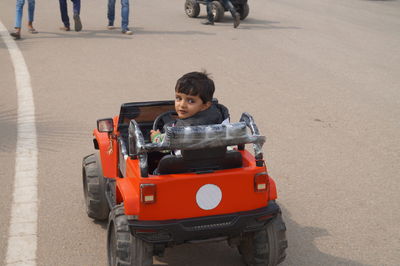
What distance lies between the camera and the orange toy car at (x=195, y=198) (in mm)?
3932

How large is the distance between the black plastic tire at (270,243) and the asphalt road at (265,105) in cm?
42

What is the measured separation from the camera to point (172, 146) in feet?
12.9

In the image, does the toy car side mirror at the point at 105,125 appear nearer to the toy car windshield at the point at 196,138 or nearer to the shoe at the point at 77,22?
the toy car windshield at the point at 196,138

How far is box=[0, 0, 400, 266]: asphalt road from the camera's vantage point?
5.09 metres

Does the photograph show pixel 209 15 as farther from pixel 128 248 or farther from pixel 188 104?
pixel 128 248

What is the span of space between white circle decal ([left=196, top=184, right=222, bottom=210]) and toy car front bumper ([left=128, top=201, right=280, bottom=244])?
0.08m

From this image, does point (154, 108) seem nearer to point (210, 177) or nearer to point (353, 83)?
point (210, 177)

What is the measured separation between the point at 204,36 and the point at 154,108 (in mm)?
9181

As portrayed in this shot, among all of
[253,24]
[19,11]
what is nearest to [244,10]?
[253,24]

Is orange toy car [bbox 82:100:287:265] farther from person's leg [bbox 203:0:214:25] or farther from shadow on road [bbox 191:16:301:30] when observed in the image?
person's leg [bbox 203:0:214:25]

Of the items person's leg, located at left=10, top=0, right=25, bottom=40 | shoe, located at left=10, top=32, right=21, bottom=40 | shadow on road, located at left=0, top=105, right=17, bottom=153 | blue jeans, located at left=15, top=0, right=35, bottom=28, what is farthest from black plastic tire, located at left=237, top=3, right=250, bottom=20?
shadow on road, located at left=0, top=105, right=17, bottom=153

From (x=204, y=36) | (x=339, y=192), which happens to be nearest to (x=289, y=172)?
(x=339, y=192)

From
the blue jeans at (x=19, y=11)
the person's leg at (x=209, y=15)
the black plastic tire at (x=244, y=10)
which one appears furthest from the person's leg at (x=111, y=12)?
the black plastic tire at (x=244, y=10)

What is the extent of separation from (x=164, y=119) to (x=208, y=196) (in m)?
1.00
